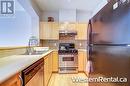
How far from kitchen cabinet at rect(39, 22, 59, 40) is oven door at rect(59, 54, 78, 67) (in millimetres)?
848

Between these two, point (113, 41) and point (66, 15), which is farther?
point (66, 15)

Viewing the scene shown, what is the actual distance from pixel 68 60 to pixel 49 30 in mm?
1390

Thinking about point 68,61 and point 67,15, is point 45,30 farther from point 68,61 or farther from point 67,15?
point 68,61

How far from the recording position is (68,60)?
627 centimetres

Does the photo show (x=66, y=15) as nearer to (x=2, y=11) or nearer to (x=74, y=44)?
(x=74, y=44)

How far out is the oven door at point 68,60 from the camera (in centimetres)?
625

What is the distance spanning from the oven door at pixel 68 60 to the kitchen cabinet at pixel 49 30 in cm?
85

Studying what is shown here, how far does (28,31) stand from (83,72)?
280cm

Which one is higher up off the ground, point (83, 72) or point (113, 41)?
point (113, 41)

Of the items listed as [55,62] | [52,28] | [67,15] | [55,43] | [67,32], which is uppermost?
[67,15]

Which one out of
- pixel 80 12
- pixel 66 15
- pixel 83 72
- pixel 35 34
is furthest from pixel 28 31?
pixel 83 72

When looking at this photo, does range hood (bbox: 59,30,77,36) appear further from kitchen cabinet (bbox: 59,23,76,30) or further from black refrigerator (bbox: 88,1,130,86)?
black refrigerator (bbox: 88,1,130,86)

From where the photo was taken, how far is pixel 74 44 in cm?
685

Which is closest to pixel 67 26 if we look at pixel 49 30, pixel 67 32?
pixel 67 32
